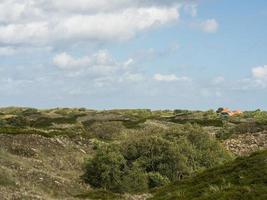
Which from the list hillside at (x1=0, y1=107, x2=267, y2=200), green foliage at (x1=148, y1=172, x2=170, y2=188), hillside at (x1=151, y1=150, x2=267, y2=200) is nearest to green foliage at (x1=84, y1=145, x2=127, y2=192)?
hillside at (x1=0, y1=107, x2=267, y2=200)

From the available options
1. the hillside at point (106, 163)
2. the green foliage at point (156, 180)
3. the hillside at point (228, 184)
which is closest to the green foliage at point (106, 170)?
the hillside at point (106, 163)

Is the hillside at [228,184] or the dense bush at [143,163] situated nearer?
the hillside at [228,184]

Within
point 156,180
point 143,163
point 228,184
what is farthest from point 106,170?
point 228,184

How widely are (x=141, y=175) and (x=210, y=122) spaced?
183 feet

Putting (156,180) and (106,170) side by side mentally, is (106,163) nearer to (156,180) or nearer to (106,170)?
(106,170)

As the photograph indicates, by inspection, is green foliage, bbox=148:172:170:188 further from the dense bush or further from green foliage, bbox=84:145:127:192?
green foliage, bbox=84:145:127:192

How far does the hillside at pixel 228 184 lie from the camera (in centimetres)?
2223

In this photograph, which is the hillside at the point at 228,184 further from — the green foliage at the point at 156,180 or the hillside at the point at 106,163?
the green foliage at the point at 156,180

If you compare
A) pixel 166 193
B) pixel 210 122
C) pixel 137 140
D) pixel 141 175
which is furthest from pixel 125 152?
pixel 210 122

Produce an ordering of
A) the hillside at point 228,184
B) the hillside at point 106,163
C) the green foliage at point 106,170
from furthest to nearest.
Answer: the green foliage at point 106,170, the hillside at point 106,163, the hillside at point 228,184

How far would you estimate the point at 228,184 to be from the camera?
24422 millimetres

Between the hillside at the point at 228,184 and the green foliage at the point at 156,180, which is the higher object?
the hillside at the point at 228,184

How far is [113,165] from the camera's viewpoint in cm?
3538

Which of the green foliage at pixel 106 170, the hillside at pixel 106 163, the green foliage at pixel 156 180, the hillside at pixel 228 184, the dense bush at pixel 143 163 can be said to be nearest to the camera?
the hillside at pixel 228 184
